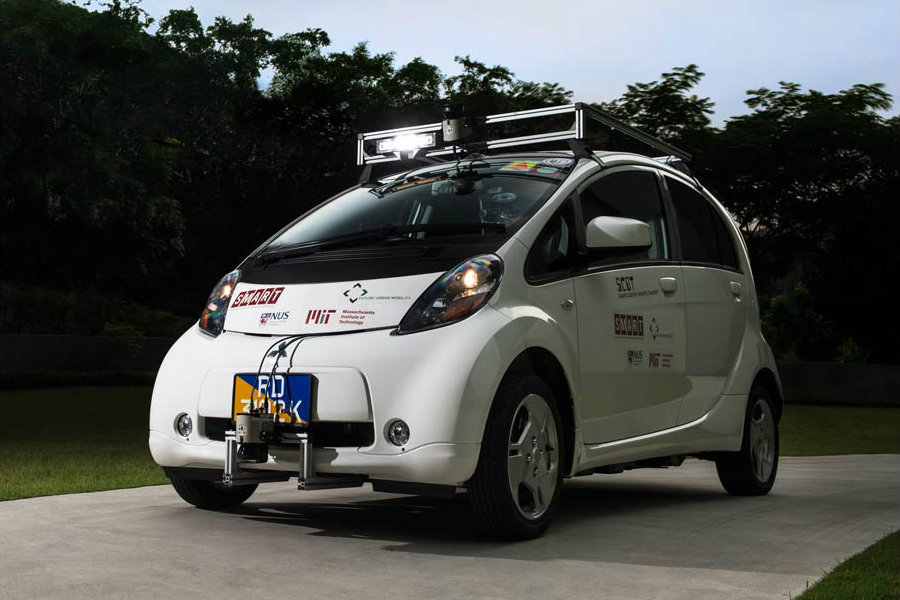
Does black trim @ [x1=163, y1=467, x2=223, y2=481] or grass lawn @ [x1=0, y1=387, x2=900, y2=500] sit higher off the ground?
black trim @ [x1=163, y1=467, x2=223, y2=481]

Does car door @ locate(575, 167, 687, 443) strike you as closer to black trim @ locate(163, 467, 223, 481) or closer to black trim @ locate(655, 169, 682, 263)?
black trim @ locate(655, 169, 682, 263)

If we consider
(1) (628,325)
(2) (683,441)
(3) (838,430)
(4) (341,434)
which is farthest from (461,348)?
(3) (838,430)

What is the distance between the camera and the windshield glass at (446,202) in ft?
19.8

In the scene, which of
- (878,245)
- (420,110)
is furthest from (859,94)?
(420,110)

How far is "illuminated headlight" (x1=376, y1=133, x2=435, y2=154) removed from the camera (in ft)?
24.2

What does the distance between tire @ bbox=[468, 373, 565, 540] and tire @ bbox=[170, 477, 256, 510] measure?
155 cm

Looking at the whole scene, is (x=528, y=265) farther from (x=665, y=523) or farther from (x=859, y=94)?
(x=859, y=94)

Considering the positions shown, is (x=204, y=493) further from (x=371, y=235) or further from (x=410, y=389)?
(x=410, y=389)

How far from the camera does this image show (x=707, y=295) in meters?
7.33

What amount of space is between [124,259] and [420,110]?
11.3 meters

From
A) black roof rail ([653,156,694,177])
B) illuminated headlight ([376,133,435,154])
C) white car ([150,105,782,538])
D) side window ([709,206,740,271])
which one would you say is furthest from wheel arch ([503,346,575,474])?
black roof rail ([653,156,694,177])

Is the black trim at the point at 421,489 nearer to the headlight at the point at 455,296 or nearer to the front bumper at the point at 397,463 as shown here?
the front bumper at the point at 397,463

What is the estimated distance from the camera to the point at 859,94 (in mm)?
28859

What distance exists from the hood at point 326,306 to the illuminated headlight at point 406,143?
6.19 ft
